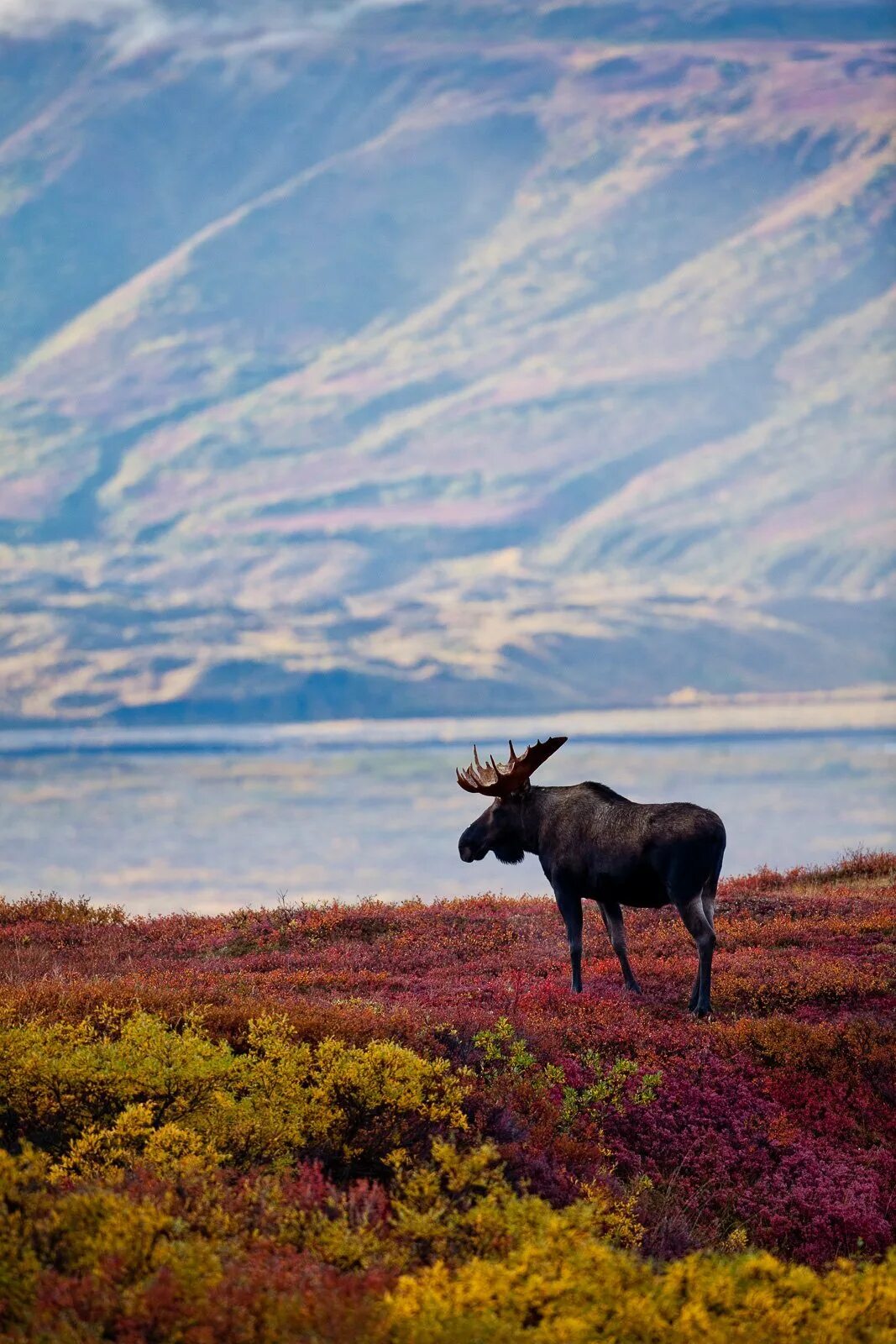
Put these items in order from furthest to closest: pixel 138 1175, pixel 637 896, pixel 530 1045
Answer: pixel 637 896 < pixel 530 1045 < pixel 138 1175

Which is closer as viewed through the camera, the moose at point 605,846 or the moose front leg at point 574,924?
the moose at point 605,846

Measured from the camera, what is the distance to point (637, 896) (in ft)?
54.4

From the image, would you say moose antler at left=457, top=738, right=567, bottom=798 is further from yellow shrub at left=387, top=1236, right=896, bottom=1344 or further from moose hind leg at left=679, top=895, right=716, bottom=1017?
yellow shrub at left=387, top=1236, right=896, bottom=1344

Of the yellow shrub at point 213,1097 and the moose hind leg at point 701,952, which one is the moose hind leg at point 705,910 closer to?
the moose hind leg at point 701,952

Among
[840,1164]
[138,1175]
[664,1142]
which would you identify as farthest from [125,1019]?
[840,1164]

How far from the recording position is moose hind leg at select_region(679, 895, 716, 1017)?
15.5m

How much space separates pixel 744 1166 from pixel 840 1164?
39.6 inches

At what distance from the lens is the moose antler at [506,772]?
1858cm

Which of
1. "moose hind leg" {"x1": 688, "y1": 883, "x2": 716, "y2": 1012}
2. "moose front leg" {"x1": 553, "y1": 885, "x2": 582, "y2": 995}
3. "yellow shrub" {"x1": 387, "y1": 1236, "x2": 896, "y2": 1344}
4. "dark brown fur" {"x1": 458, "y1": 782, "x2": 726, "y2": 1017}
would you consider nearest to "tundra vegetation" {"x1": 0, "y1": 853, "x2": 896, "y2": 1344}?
"yellow shrub" {"x1": 387, "y1": 1236, "x2": 896, "y2": 1344}

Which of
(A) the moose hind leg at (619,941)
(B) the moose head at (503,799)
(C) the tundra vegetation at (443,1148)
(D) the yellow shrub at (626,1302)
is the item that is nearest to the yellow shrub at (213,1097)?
(C) the tundra vegetation at (443,1148)

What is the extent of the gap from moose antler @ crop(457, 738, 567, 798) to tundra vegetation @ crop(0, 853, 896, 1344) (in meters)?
2.67

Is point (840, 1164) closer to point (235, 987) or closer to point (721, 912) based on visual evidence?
point (235, 987)

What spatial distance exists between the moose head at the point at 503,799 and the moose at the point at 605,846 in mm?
13

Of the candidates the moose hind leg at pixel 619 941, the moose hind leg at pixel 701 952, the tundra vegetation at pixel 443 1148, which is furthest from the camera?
the moose hind leg at pixel 619 941
